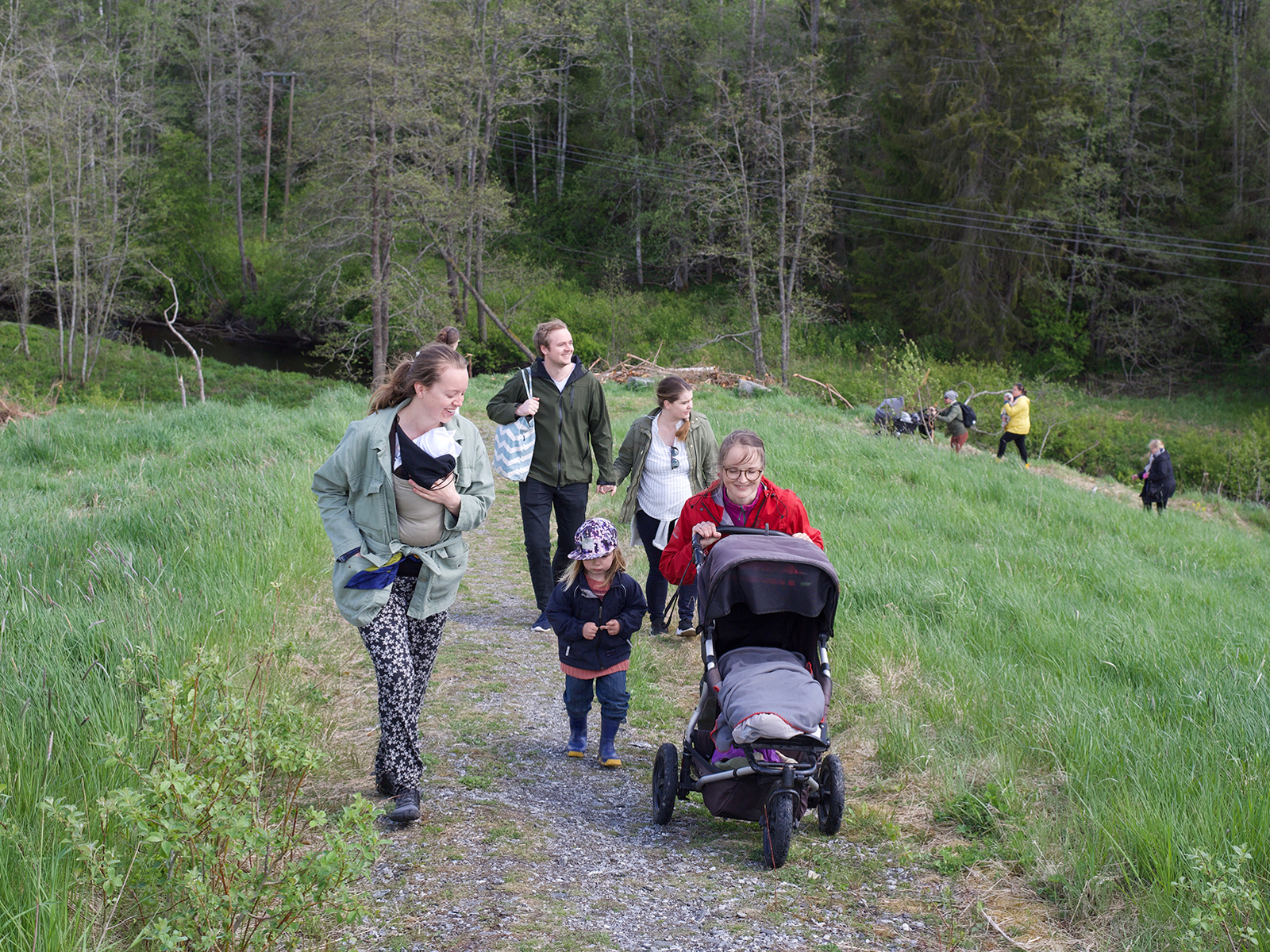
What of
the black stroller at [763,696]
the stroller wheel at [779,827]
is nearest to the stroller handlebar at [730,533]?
the black stroller at [763,696]

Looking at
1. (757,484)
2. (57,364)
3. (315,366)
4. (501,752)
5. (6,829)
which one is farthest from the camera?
(315,366)

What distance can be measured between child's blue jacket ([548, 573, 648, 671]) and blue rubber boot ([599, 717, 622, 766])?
304 millimetres

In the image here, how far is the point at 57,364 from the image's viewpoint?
35750 mm

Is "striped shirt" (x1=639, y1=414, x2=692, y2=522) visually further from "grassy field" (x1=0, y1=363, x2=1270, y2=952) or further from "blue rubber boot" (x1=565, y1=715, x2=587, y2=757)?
"blue rubber boot" (x1=565, y1=715, x2=587, y2=757)

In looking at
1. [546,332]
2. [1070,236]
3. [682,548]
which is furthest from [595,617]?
[1070,236]

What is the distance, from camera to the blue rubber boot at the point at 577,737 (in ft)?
16.0

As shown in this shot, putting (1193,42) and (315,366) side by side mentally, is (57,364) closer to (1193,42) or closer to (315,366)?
(315,366)

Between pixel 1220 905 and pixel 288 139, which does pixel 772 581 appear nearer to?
pixel 1220 905

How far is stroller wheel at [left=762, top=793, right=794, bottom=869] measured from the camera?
12.0ft

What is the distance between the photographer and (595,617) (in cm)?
469

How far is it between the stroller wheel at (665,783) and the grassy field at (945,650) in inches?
44.5

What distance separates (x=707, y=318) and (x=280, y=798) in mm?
41720

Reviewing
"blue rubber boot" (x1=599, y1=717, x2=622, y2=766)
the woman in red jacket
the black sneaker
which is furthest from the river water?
the black sneaker

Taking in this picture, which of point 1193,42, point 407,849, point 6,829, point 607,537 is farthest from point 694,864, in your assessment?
point 1193,42
